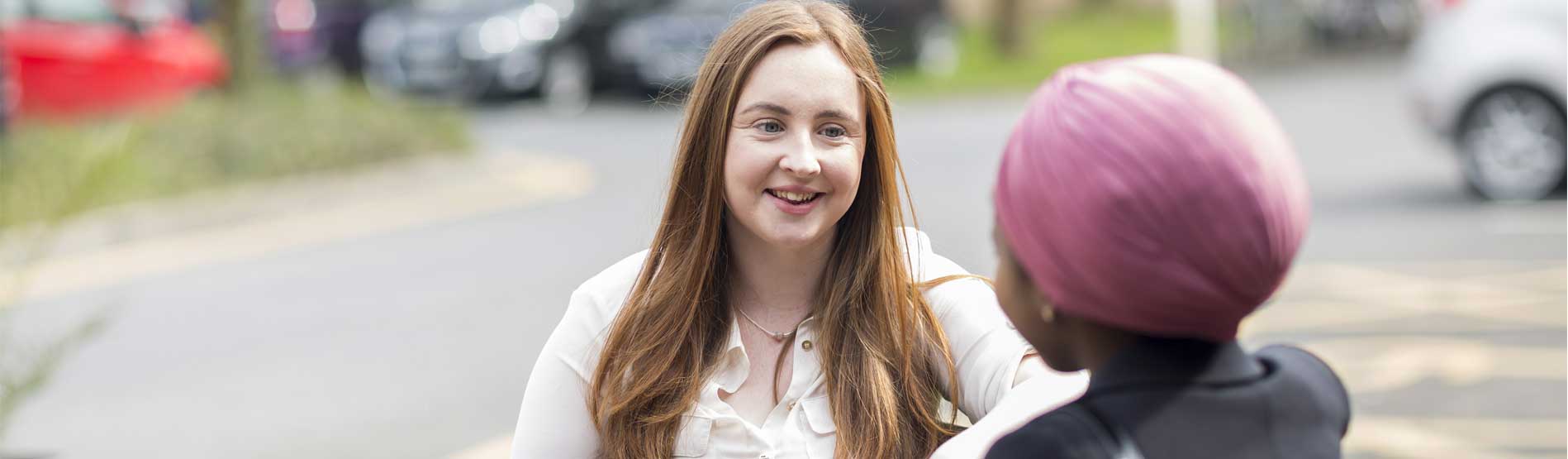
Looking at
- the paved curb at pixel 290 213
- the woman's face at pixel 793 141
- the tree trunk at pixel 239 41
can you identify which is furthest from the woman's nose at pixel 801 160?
the tree trunk at pixel 239 41

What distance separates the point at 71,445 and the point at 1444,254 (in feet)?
18.6

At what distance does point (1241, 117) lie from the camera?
1430 millimetres

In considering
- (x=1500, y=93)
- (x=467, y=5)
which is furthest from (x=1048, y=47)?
(x=1500, y=93)

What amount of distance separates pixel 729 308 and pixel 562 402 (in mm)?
256

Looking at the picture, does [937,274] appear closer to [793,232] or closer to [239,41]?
[793,232]

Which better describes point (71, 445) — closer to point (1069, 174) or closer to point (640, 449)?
point (640, 449)

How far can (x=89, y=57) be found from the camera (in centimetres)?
1426

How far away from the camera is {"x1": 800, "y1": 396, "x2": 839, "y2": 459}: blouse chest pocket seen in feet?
7.59

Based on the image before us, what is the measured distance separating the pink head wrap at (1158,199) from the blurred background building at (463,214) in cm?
125

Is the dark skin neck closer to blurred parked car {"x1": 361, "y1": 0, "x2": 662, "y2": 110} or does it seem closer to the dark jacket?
the dark jacket

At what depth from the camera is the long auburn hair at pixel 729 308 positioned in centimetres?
230

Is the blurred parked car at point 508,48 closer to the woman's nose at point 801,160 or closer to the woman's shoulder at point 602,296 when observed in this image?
the woman's shoulder at point 602,296

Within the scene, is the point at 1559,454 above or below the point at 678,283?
below

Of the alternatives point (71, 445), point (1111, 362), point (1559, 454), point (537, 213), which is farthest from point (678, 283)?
point (537, 213)
